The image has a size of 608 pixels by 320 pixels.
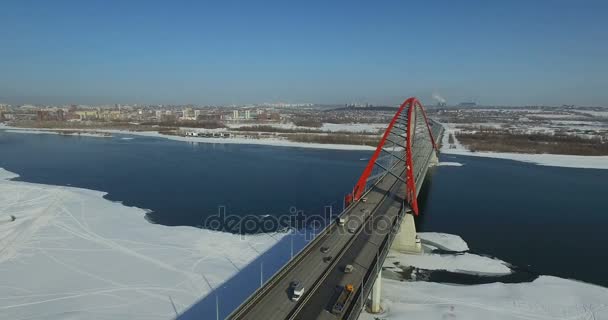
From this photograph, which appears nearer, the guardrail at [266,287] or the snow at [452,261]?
the guardrail at [266,287]

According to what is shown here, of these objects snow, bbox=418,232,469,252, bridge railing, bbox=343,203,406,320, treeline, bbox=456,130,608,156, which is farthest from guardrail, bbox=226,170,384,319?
treeline, bbox=456,130,608,156

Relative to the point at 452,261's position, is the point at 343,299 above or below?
above

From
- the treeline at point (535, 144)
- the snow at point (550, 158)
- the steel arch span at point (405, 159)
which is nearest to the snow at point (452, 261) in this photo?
the steel arch span at point (405, 159)

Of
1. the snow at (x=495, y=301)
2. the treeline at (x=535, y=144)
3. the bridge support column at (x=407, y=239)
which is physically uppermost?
the treeline at (x=535, y=144)

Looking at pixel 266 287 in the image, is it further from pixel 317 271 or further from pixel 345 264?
pixel 345 264

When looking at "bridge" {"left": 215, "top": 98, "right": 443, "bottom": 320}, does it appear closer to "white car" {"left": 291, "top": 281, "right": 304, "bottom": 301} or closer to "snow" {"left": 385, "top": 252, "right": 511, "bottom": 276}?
"white car" {"left": 291, "top": 281, "right": 304, "bottom": 301}

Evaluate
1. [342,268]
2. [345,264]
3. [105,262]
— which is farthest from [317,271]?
[105,262]

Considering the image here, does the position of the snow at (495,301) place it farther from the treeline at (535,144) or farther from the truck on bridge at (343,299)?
the treeline at (535,144)
